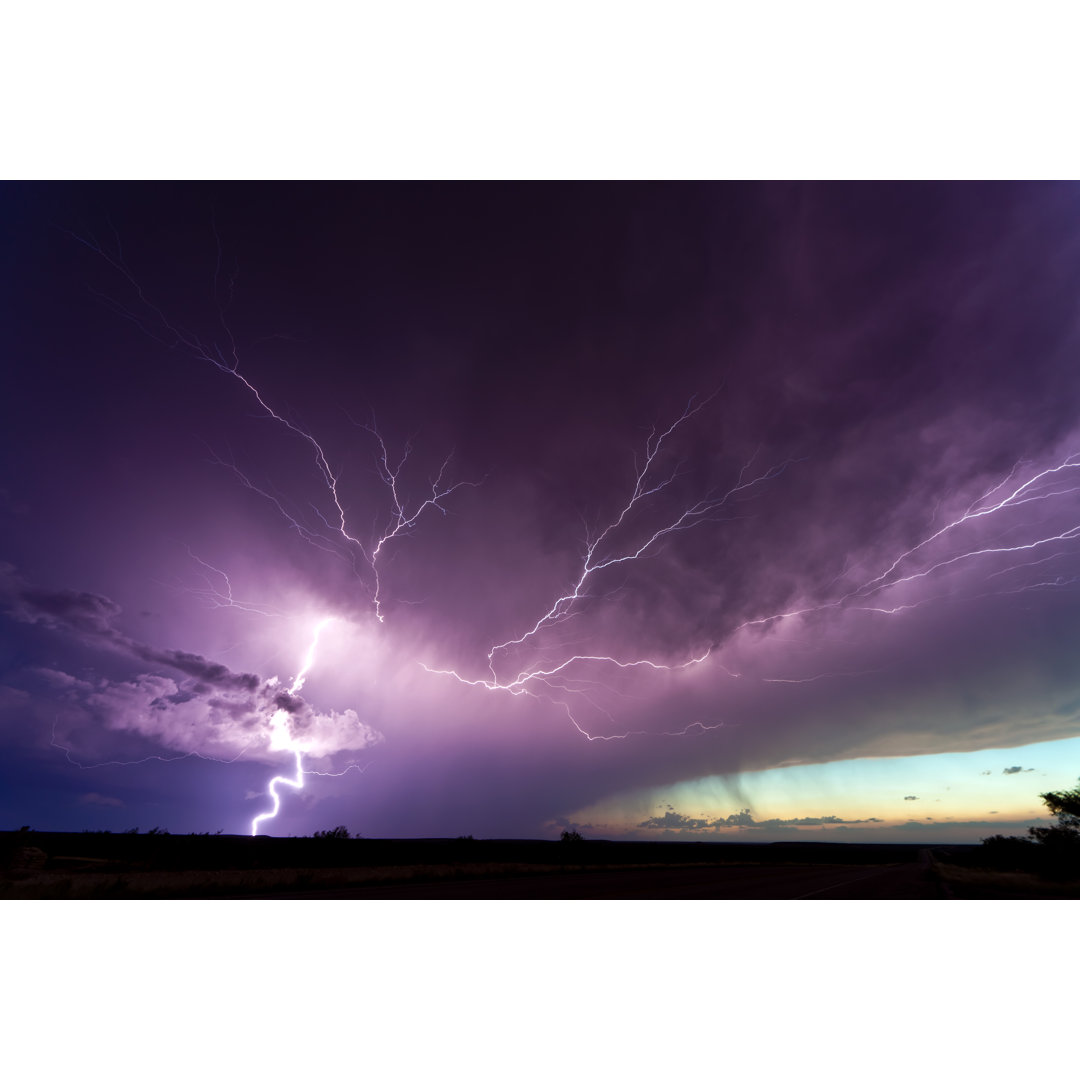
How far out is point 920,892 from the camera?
10.0 meters

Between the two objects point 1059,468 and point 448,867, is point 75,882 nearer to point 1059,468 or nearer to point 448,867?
point 448,867

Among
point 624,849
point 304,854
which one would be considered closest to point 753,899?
point 304,854

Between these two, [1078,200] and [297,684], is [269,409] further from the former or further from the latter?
[1078,200]

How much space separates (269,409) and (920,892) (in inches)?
697

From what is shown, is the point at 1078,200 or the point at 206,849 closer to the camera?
the point at 1078,200

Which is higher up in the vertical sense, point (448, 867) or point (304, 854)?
point (304, 854)

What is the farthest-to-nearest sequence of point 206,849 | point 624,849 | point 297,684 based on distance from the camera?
1. point 624,849
2. point 206,849
3. point 297,684

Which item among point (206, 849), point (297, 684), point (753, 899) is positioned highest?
point (297, 684)

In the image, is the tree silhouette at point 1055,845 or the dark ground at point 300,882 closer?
the dark ground at point 300,882

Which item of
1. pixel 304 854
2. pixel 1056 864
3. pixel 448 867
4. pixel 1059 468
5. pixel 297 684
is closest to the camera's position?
pixel 1059 468

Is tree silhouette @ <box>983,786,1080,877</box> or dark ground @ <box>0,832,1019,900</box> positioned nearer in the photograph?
dark ground @ <box>0,832,1019,900</box>

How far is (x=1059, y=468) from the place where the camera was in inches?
425

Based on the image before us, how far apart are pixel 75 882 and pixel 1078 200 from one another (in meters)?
22.9
